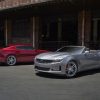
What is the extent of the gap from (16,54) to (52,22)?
7.35 metres

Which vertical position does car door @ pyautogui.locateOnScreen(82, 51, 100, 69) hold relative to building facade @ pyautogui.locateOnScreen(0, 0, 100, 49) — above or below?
below

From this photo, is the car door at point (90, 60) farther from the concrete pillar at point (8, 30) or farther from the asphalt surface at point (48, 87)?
the concrete pillar at point (8, 30)

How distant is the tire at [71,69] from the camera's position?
39.9 ft

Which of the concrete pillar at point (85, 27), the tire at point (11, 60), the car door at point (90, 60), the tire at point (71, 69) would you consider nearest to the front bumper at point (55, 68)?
the tire at point (71, 69)

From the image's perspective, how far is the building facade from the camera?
19.9 meters

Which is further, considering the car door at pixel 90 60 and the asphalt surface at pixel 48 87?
the car door at pixel 90 60

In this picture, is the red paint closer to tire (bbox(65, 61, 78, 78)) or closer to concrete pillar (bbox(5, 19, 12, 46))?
tire (bbox(65, 61, 78, 78))

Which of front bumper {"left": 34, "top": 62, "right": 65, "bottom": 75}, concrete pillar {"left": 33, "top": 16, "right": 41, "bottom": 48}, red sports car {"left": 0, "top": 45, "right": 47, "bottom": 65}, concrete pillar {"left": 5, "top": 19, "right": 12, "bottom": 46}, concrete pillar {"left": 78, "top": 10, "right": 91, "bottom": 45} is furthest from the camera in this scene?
concrete pillar {"left": 5, "top": 19, "right": 12, "bottom": 46}

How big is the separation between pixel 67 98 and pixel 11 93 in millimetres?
1665

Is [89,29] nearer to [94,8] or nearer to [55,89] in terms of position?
[94,8]

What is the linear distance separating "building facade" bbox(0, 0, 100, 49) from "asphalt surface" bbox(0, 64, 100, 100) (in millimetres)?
6677

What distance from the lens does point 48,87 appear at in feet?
32.7

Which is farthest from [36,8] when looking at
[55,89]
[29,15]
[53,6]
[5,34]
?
[55,89]

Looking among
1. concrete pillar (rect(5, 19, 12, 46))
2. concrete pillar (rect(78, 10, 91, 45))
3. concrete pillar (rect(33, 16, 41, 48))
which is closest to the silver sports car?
concrete pillar (rect(78, 10, 91, 45))
